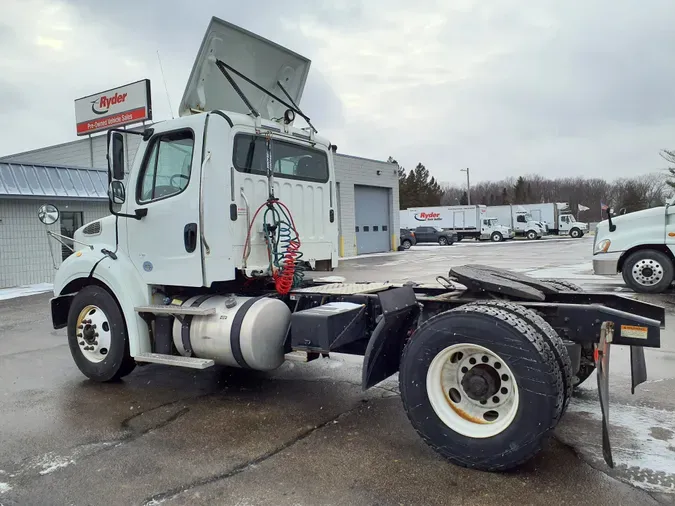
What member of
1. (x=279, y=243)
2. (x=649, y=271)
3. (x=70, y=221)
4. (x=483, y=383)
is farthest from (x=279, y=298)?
(x=70, y=221)

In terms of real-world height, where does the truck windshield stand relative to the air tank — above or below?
above

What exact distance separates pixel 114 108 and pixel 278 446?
2659 centimetres

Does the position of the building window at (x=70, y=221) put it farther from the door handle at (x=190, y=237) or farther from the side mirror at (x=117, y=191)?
the door handle at (x=190, y=237)

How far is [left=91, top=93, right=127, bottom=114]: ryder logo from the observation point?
26719 millimetres

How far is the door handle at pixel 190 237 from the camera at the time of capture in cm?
514

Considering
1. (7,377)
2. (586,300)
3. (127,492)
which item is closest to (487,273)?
(586,300)

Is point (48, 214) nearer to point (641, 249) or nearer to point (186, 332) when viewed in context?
point (186, 332)

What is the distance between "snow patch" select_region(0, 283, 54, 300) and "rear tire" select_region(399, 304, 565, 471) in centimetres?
1384

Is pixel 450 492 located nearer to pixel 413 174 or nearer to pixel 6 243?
pixel 6 243

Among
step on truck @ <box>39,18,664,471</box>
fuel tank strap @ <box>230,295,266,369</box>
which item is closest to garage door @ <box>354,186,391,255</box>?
step on truck @ <box>39,18,664,471</box>

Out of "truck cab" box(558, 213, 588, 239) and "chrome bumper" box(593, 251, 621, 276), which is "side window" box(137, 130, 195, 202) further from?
"truck cab" box(558, 213, 588, 239)

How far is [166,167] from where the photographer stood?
5441mm

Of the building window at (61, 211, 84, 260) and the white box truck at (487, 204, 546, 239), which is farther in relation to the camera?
the white box truck at (487, 204, 546, 239)

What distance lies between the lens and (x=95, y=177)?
1925cm
